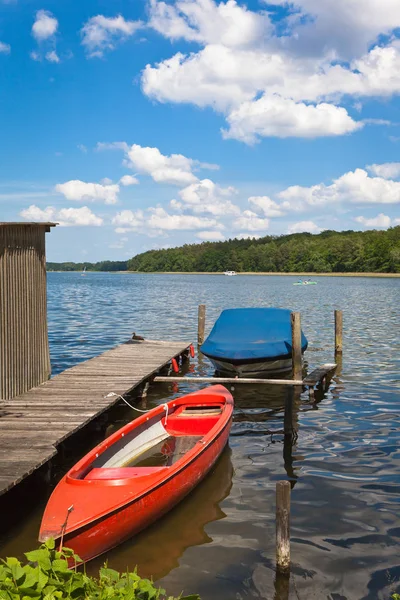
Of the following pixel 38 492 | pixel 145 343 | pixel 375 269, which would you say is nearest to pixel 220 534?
pixel 38 492

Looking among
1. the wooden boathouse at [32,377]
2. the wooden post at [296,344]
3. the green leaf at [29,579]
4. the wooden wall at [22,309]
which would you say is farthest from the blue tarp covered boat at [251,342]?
the green leaf at [29,579]

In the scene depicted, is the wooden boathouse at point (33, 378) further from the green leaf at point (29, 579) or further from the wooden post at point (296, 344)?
the green leaf at point (29, 579)

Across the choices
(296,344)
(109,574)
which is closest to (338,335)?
(296,344)

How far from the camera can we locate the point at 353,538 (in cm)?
835

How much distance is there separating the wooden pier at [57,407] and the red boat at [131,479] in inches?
32.5

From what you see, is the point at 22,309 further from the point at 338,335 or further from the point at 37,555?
the point at 338,335

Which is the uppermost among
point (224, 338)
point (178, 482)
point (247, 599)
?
point (224, 338)

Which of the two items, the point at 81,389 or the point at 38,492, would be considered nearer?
the point at 38,492

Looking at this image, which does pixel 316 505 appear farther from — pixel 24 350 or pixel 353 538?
pixel 24 350

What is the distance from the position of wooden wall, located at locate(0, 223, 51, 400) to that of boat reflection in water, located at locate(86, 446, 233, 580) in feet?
17.6

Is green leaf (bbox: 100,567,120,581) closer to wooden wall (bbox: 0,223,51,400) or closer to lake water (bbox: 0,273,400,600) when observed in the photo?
lake water (bbox: 0,273,400,600)

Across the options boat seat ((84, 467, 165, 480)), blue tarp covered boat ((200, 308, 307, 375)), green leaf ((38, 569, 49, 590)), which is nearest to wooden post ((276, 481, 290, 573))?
boat seat ((84, 467, 165, 480))

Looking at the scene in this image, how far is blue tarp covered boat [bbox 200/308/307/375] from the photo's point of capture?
59.1ft

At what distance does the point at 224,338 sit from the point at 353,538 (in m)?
11.2
